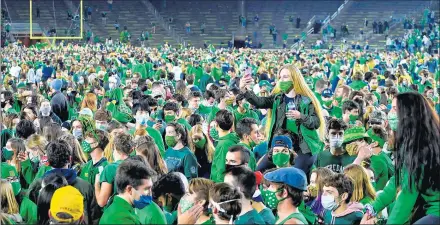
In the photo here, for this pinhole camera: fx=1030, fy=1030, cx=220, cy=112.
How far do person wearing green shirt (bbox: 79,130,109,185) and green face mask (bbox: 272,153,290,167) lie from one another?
1.26m

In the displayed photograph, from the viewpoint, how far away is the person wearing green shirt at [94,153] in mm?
7551

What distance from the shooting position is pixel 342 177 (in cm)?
635

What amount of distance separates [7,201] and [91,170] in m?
1.11

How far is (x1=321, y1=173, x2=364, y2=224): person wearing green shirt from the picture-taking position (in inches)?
248

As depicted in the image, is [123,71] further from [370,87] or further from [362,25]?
[362,25]

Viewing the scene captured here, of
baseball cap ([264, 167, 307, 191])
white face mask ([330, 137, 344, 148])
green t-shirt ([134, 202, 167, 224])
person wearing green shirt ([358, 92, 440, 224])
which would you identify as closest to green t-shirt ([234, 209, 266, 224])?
baseball cap ([264, 167, 307, 191])

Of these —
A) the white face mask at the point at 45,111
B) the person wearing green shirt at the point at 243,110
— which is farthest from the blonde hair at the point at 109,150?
the white face mask at the point at 45,111

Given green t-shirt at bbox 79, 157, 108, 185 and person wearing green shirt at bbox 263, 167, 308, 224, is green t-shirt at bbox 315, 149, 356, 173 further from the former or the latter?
person wearing green shirt at bbox 263, 167, 308, 224

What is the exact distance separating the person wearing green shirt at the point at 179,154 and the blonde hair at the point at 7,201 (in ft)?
5.30

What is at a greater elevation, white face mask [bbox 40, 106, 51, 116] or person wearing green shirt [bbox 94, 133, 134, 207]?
person wearing green shirt [bbox 94, 133, 134, 207]

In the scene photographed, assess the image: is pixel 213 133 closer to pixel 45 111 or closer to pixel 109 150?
pixel 109 150

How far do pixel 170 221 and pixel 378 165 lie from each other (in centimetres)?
218

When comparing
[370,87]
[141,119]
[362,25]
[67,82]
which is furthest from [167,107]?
[362,25]

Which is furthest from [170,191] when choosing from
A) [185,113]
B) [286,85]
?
[185,113]
